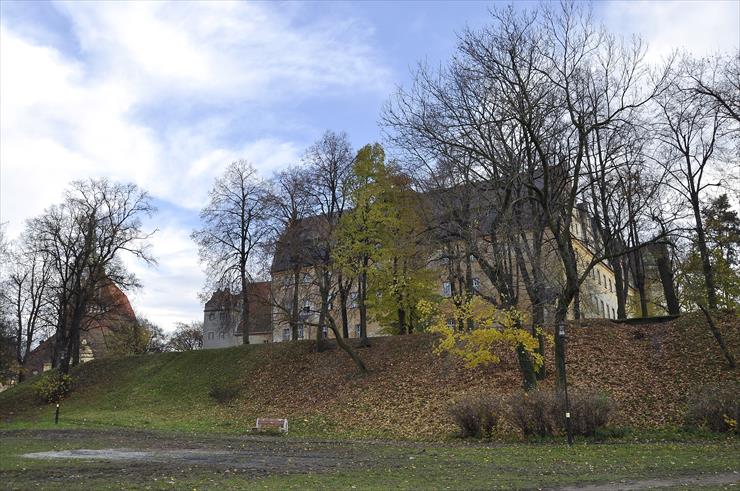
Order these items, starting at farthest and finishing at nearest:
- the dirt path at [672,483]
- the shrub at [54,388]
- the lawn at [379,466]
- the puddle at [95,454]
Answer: the shrub at [54,388], the puddle at [95,454], the lawn at [379,466], the dirt path at [672,483]

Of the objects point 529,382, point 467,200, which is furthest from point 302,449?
point 467,200

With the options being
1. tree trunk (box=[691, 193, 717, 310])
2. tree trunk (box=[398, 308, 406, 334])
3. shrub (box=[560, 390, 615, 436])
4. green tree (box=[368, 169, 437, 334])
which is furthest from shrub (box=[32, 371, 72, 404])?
tree trunk (box=[691, 193, 717, 310])

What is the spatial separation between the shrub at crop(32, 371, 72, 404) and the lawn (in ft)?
65.8

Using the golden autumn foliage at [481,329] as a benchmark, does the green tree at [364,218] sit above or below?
above

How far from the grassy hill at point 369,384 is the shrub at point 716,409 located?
5.82 ft

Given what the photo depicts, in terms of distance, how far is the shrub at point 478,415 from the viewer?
17.9 meters

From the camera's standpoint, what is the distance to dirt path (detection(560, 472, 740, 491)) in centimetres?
937

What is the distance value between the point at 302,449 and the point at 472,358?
6745mm

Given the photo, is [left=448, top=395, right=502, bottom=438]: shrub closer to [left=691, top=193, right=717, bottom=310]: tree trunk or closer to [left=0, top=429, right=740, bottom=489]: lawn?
[left=0, top=429, right=740, bottom=489]: lawn

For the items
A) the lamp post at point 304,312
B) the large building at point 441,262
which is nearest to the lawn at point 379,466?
the large building at point 441,262

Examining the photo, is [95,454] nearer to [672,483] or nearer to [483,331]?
[483,331]

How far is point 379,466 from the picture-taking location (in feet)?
41.1

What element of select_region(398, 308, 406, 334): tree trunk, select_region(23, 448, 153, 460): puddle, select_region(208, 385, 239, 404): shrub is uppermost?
select_region(398, 308, 406, 334): tree trunk

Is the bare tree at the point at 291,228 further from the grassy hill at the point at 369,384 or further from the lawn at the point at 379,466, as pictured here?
the lawn at the point at 379,466
